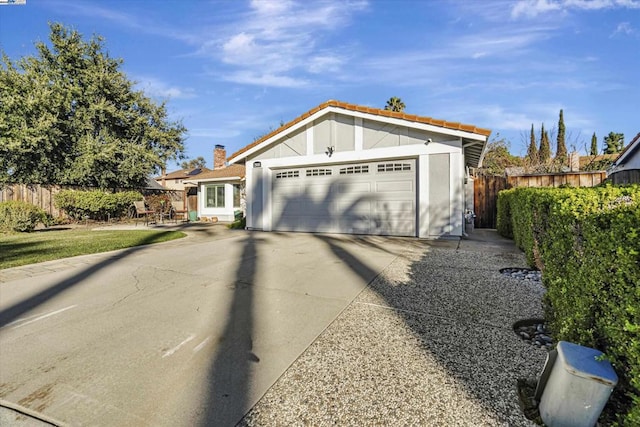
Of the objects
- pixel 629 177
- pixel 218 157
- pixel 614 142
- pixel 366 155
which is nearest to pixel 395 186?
pixel 366 155

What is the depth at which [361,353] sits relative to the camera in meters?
2.53

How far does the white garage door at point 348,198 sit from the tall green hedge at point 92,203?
11217 millimetres

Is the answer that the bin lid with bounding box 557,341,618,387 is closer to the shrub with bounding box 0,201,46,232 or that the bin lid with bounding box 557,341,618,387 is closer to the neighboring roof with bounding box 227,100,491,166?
the neighboring roof with bounding box 227,100,491,166

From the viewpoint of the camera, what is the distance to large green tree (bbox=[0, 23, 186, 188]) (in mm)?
15508

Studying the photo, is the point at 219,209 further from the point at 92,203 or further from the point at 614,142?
the point at 614,142

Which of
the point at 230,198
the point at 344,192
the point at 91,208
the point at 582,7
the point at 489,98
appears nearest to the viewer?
the point at 582,7

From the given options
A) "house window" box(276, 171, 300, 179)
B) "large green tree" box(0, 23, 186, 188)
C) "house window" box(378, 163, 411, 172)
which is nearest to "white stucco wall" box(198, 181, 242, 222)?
"large green tree" box(0, 23, 186, 188)

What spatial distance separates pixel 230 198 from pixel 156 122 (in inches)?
366

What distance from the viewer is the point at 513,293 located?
398 centimetres

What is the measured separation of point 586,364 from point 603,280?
0.50 metres

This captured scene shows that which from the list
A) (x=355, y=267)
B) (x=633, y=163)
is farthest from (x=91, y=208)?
(x=633, y=163)

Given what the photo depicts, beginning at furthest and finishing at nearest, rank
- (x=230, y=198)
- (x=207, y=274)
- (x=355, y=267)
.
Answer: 1. (x=230, y=198)
2. (x=355, y=267)
3. (x=207, y=274)

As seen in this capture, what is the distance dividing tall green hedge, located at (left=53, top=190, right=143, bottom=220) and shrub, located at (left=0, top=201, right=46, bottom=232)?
15.6 feet

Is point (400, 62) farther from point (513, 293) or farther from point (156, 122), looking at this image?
point (156, 122)
